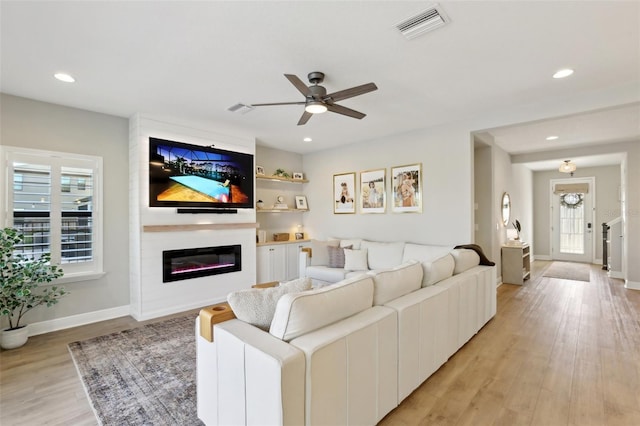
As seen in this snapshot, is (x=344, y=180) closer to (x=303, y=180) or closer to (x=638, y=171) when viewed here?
(x=303, y=180)

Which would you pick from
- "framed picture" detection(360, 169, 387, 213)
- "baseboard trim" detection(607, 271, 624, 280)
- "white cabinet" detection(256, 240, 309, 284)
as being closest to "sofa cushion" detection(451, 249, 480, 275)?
"framed picture" detection(360, 169, 387, 213)

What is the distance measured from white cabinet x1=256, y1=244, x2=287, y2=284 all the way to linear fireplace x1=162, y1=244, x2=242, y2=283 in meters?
0.49

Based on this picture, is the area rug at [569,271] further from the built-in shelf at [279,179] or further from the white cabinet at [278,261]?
the built-in shelf at [279,179]

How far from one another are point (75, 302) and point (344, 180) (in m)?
4.46

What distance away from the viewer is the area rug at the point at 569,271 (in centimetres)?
623

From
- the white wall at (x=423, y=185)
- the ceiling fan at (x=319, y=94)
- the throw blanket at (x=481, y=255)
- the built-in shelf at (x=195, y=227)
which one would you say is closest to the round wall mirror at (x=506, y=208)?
the white wall at (x=423, y=185)

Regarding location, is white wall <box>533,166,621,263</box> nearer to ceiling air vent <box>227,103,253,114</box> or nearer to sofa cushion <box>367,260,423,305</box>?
sofa cushion <box>367,260,423,305</box>

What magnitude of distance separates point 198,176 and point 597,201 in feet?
31.6

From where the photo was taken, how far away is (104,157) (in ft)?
12.9

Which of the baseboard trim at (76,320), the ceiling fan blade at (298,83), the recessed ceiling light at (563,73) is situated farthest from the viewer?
the baseboard trim at (76,320)

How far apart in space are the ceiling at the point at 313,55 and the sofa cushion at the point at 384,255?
79.7 inches

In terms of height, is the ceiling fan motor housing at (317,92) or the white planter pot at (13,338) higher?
the ceiling fan motor housing at (317,92)

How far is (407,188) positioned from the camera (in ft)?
16.3

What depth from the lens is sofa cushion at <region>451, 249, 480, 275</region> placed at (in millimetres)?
3242
